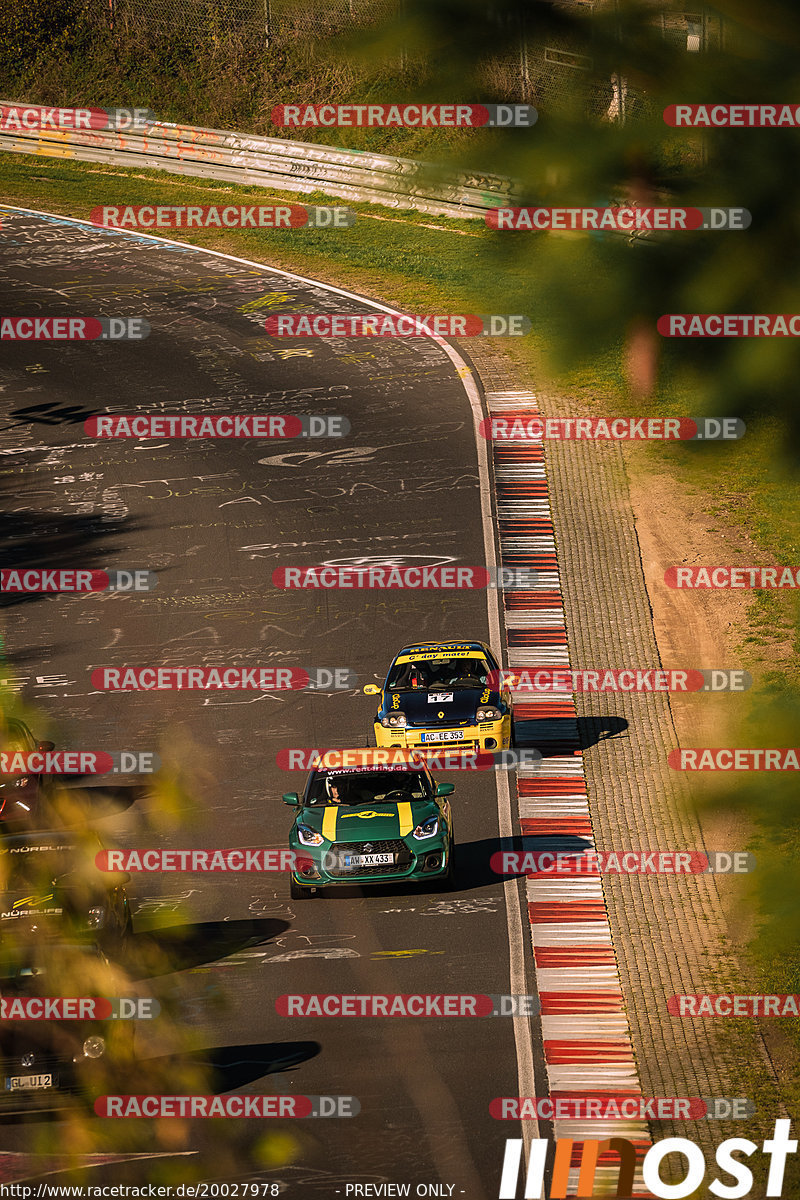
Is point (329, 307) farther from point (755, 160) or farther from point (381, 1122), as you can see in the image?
point (755, 160)

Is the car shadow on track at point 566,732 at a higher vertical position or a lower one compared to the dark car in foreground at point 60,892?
higher

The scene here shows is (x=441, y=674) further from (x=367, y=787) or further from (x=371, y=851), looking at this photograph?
(x=371, y=851)

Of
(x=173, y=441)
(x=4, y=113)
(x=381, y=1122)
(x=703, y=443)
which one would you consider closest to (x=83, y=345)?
(x=173, y=441)

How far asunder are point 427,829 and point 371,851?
0.65m

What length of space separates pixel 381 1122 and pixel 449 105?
10694 mm

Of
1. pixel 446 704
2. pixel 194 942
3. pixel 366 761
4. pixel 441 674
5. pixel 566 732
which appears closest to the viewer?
pixel 194 942

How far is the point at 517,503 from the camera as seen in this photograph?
29.8 m

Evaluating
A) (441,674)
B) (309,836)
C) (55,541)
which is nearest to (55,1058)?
(309,836)

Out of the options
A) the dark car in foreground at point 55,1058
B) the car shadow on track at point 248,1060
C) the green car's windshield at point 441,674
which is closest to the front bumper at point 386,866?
the car shadow on track at point 248,1060

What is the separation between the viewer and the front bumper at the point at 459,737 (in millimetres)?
19672

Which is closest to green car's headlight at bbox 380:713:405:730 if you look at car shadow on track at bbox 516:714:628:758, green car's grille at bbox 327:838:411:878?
car shadow on track at bbox 516:714:628:758

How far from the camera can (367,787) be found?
661 inches

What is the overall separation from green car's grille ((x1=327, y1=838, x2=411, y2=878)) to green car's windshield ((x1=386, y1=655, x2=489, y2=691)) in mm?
4503

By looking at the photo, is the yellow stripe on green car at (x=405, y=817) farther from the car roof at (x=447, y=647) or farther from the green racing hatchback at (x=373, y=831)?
the car roof at (x=447, y=647)
